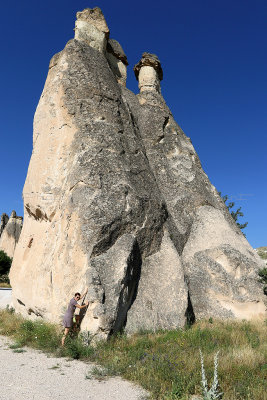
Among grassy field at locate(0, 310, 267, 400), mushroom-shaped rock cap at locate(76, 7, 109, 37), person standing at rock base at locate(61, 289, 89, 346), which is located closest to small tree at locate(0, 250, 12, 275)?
grassy field at locate(0, 310, 267, 400)

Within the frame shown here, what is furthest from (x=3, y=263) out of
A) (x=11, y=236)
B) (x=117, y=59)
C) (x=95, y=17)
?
(x=95, y=17)

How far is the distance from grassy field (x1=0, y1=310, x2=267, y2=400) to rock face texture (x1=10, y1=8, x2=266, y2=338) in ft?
1.78

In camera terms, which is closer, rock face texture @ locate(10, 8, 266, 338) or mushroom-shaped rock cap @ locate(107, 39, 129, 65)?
rock face texture @ locate(10, 8, 266, 338)

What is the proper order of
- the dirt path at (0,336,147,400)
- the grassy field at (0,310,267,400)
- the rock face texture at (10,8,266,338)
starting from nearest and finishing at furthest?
the dirt path at (0,336,147,400) < the grassy field at (0,310,267,400) < the rock face texture at (10,8,266,338)

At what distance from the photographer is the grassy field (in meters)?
4.24

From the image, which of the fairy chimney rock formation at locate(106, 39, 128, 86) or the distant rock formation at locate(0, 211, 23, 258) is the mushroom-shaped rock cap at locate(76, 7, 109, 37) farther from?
the distant rock formation at locate(0, 211, 23, 258)

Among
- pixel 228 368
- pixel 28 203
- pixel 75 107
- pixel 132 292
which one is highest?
pixel 75 107

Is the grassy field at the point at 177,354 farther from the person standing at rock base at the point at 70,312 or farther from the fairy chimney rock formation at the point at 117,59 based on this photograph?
the fairy chimney rock formation at the point at 117,59

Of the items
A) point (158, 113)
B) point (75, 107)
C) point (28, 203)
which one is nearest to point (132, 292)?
point (28, 203)

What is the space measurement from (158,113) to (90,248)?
7338mm

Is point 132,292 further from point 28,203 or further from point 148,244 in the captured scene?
point 28,203

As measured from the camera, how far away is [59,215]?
28.0ft

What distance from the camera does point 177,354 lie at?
5.35 m

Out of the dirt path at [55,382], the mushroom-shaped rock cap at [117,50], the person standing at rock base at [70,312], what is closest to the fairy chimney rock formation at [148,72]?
the mushroom-shaped rock cap at [117,50]
